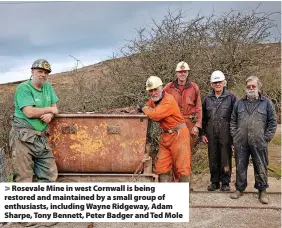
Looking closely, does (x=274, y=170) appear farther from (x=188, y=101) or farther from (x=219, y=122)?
(x=188, y=101)

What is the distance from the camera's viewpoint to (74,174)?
530 centimetres

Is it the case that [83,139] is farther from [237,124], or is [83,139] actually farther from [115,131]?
[237,124]

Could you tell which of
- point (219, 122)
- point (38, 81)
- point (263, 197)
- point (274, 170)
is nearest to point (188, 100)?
point (219, 122)

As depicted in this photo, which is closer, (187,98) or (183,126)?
(183,126)

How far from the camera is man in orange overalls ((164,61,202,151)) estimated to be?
608 centimetres

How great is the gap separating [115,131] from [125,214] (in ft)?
3.93

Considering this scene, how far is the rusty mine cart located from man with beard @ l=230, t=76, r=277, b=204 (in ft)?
5.14

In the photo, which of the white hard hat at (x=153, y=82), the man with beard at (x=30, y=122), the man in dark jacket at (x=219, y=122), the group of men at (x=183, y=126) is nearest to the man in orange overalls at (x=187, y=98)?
the group of men at (x=183, y=126)

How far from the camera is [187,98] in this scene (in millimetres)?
6086

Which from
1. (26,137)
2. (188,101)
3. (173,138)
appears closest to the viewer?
(26,137)

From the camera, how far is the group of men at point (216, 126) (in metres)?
5.40

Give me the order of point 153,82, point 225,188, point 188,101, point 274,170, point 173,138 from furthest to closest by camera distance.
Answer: point 274,170, point 225,188, point 188,101, point 173,138, point 153,82

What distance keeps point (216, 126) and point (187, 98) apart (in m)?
0.68

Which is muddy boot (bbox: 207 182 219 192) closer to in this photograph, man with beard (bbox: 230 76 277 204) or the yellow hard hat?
man with beard (bbox: 230 76 277 204)
